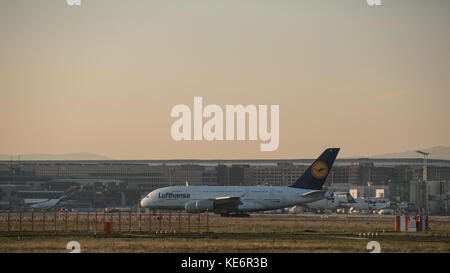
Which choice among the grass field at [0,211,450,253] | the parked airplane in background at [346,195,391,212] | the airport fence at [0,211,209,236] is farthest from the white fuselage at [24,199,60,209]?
the grass field at [0,211,450,253]

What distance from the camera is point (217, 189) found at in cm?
10062

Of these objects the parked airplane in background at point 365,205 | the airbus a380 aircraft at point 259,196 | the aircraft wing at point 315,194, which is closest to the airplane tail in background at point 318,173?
the airbus a380 aircraft at point 259,196

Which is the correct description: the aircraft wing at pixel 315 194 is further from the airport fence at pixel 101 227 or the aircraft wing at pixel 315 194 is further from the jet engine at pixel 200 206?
the airport fence at pixel 101 227

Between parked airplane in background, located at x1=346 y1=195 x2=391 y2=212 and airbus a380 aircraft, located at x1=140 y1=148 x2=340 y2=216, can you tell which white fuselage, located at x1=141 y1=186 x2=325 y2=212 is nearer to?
airbus a380 aircraft, located at x1=140 y1=148 x2=340 y2=216

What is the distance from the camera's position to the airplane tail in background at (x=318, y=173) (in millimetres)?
96812

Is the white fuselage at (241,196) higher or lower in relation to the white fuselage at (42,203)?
higher

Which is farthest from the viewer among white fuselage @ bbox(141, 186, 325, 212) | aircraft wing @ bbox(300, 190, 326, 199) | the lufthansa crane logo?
white fuselage @ bbox(141, 186, 325, 212)

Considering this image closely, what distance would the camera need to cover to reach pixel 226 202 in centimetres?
9756

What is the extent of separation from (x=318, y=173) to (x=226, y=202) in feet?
40.2

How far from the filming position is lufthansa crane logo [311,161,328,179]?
3814 inches

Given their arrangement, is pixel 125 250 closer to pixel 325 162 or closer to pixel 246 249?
pixel 246 249
